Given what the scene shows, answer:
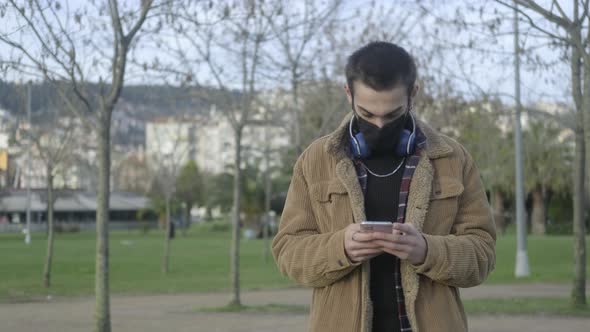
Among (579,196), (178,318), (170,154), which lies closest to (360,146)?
(178,318)

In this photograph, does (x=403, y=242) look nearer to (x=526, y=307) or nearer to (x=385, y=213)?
(x=385, y=213)

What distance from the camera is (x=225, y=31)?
16781 millimetres

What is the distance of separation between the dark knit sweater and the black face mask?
0.06 metres

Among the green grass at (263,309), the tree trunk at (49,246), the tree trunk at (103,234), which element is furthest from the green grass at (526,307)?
the tree trunk at (49,246)

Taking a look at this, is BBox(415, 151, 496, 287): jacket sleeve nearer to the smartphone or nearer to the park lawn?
the smartphone

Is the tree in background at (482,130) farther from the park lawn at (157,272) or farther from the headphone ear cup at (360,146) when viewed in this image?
the headphone ear cup at (360,146)

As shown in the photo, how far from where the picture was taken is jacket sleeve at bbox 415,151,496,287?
9.45 ft

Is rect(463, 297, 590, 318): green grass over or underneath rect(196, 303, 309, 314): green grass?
over

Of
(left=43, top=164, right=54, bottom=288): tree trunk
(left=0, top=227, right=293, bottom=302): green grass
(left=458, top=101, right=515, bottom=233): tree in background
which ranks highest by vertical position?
(left=458, top=101, right=515, bottom=233): tree in background

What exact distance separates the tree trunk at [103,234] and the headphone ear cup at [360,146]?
7867 mm

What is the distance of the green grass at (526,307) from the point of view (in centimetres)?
1470

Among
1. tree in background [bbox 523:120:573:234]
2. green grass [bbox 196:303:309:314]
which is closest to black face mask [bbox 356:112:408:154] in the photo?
green grass [bbox 196:303:309:314]

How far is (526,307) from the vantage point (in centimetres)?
1545

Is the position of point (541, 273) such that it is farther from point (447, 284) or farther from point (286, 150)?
point (447, 284)
